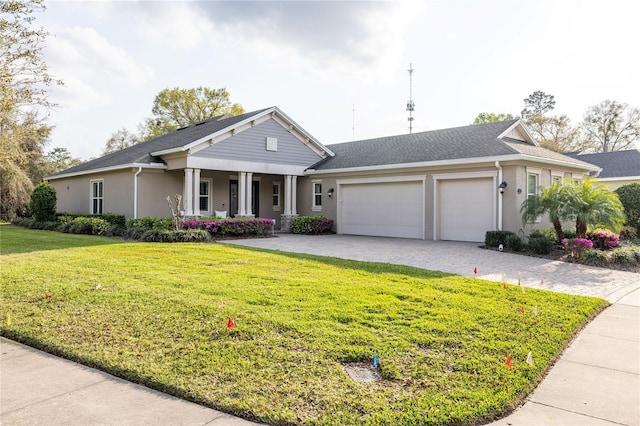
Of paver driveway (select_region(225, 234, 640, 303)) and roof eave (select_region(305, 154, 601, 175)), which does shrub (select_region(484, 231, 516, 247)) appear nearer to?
paver driveway (select_region(225, 234, 640, 303))

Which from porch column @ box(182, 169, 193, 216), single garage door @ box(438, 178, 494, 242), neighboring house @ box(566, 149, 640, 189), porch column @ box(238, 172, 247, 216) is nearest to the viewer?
single garage door @ box(438, 178, 494, 242)

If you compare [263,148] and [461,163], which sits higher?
[263,148]

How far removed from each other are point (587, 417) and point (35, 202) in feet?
74.7

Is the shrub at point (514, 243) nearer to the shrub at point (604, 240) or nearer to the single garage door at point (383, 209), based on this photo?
the shrub at point (604, 240)

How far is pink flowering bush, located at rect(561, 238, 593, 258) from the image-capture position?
10.9 metres

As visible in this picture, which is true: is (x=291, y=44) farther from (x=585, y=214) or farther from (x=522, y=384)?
(x=522, y=384)

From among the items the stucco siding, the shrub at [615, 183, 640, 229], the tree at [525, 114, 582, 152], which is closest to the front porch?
the stucco siding

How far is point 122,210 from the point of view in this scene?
1725cm

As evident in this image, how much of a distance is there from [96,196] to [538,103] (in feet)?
146

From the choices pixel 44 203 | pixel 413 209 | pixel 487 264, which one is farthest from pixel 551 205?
pixel 44 203

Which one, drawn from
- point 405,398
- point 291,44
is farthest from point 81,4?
point 405,398

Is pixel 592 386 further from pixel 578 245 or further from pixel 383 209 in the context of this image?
pixel 383 209

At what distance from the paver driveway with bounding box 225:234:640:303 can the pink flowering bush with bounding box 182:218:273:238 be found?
4.39 ft

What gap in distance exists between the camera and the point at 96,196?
19594 mm
